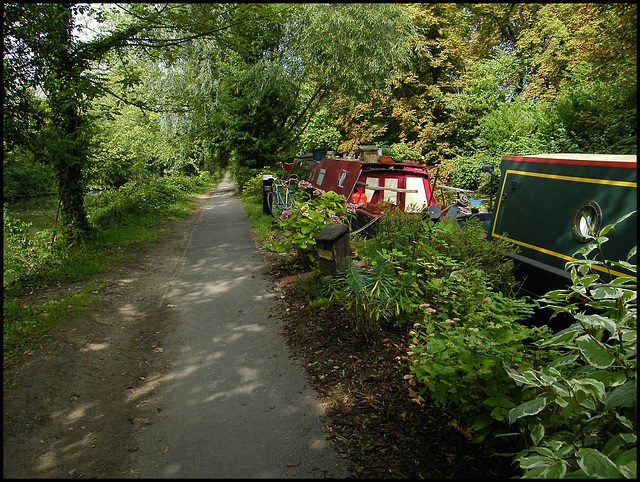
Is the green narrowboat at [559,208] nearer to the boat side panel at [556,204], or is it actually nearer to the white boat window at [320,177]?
the boat side panel at [556,204]

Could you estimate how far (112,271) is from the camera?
7.17 m

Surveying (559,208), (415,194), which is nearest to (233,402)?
(559,208)

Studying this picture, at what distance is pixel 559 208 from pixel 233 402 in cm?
383

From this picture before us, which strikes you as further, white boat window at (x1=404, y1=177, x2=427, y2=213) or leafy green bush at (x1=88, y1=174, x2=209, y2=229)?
leafy green bush at (x1=88, y1=174, x2=209, y2=229)

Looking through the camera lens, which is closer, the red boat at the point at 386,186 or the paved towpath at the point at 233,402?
the paved towpath at the point at 233,402

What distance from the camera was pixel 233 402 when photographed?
11.0 feet

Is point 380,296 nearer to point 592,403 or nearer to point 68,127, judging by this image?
point 592,403

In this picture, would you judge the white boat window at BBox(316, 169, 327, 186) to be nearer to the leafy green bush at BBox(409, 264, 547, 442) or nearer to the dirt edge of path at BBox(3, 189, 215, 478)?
the dirt edge of path at BBox(3, 189, 215, 478)

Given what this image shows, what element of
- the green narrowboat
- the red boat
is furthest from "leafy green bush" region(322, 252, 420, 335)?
the red boat

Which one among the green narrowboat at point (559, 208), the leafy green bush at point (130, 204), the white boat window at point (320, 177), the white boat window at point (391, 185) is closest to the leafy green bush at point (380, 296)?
the green narrowboat at point (559, 208)

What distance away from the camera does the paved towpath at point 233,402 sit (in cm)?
252

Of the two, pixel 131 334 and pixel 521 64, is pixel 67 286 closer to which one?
pixel 131 334

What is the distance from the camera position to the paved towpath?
2518 millimetres

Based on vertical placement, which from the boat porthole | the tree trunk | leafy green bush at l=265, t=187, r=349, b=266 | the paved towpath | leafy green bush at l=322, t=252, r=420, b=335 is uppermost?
the tree trunk
